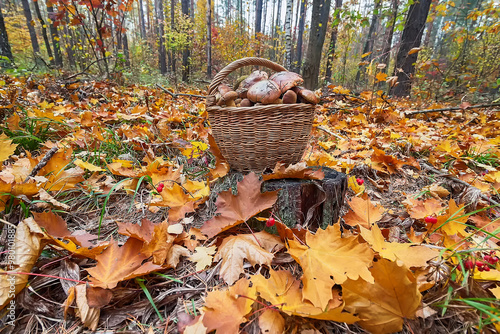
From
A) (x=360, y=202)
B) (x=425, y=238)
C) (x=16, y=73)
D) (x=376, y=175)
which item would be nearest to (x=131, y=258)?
(x=360, y=202)

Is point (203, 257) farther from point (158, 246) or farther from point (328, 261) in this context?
point (328, 261)

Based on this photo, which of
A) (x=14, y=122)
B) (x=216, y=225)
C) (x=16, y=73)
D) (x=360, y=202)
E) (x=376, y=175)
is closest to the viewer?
(x=216, y=225)

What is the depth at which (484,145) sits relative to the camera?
2.05m

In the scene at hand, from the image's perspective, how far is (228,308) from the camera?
0.64 meters

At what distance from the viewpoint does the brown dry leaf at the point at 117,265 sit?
71 centimetres

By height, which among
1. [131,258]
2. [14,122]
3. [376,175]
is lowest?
[376,175]

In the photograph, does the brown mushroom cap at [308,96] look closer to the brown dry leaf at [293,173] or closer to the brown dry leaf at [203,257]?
the brown dry leaf at [293,173]

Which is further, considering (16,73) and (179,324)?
(16,73)

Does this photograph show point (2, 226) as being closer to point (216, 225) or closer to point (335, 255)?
point (216, 225)

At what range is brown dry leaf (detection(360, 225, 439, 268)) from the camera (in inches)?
27.5

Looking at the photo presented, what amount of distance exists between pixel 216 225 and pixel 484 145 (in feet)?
8.24

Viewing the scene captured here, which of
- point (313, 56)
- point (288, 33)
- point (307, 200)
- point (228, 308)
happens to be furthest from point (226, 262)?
point (288, 33)

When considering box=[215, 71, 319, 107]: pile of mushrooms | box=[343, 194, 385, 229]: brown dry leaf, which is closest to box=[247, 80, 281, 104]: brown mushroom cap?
box=[215, 71, 319, 107]: pile of mushrooms

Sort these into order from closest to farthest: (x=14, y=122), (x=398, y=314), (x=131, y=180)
A: (x=398, y=314)
(x=131, y=180)
(x=14, y=122)
